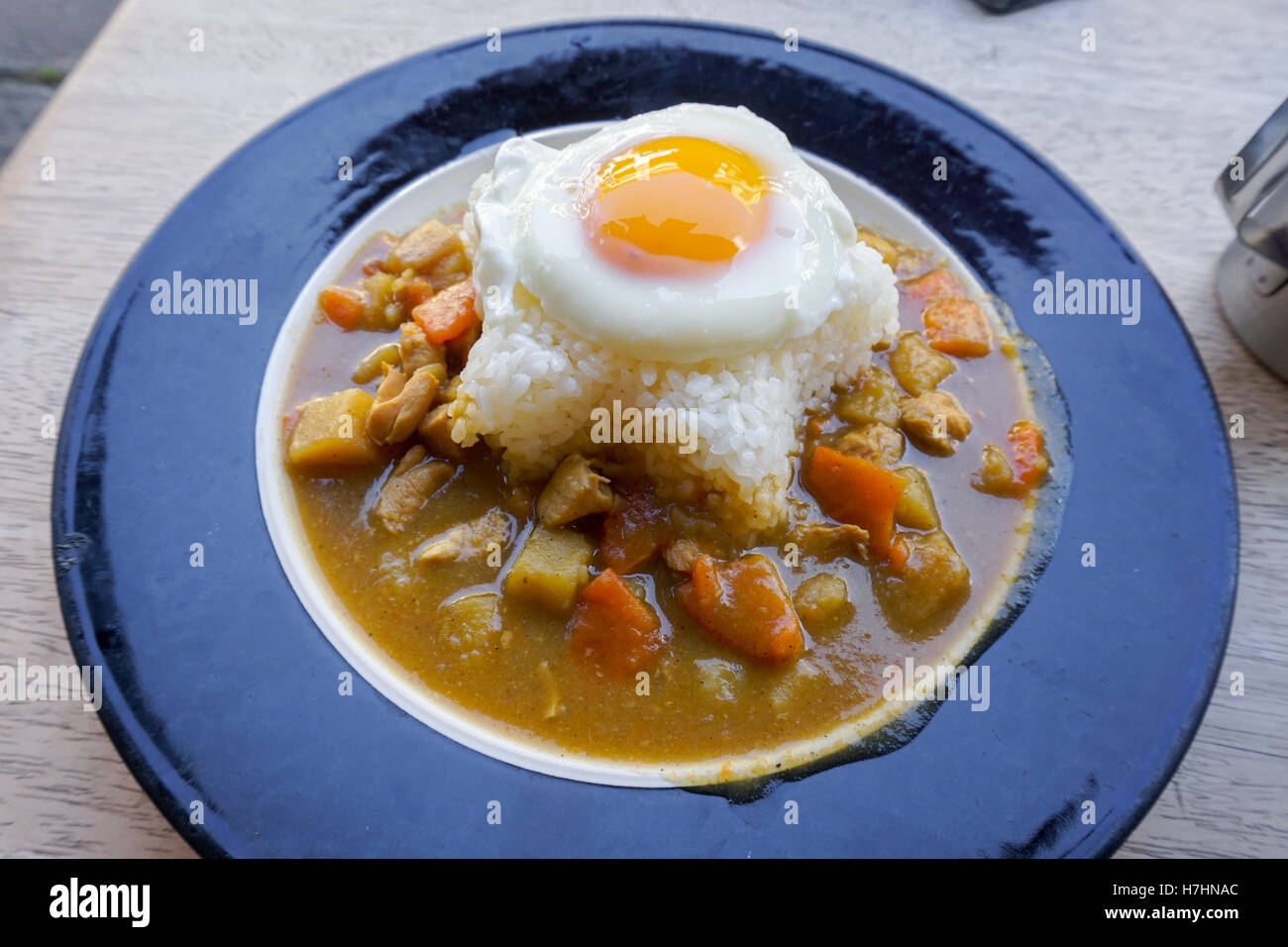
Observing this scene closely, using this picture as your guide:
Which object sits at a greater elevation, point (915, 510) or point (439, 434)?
point (439, 434)

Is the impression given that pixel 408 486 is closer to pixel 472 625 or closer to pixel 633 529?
pixel 472 625

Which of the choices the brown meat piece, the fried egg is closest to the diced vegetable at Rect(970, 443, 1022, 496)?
the fried egg
